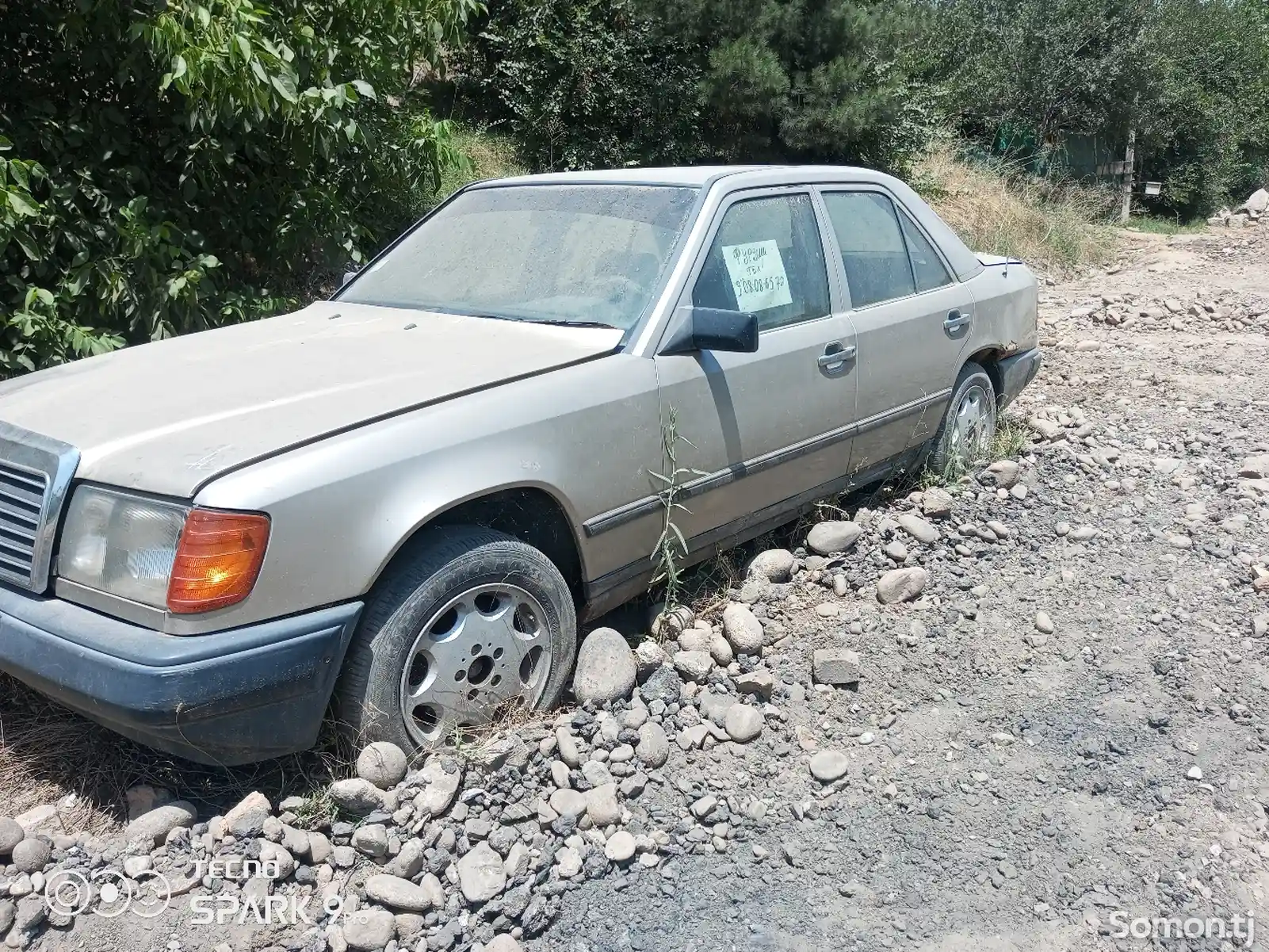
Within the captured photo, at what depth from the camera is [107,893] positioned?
2.70 metres

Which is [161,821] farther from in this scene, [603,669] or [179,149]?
[179,149]

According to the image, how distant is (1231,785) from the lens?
3254 millimetres

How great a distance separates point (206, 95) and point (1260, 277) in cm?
1306

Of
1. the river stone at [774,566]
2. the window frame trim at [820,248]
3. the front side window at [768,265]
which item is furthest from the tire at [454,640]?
the front side window at [768,265]

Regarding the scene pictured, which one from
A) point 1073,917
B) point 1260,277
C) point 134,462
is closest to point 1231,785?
point 1073,917

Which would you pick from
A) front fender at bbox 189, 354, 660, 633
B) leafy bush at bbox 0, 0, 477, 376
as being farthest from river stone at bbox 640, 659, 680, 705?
leafy bush at bbox 0, 0, 477, 376

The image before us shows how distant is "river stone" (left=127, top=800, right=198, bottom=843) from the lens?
9.25 feet

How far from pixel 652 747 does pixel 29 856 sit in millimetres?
1632

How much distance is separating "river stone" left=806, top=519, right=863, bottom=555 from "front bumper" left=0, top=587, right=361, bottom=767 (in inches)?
89.0

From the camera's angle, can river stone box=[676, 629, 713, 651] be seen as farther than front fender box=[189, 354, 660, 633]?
Yes

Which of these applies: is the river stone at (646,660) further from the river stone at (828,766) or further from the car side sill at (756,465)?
the river stone at (828,766)

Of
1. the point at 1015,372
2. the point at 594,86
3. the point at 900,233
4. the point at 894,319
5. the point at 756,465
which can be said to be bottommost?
the point at 756,465

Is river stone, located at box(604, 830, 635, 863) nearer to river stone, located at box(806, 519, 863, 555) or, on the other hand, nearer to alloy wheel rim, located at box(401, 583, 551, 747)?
alloy wheel rim, located at box(401, 583, 551, 747)

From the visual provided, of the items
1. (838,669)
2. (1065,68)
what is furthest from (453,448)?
(1065,68)
